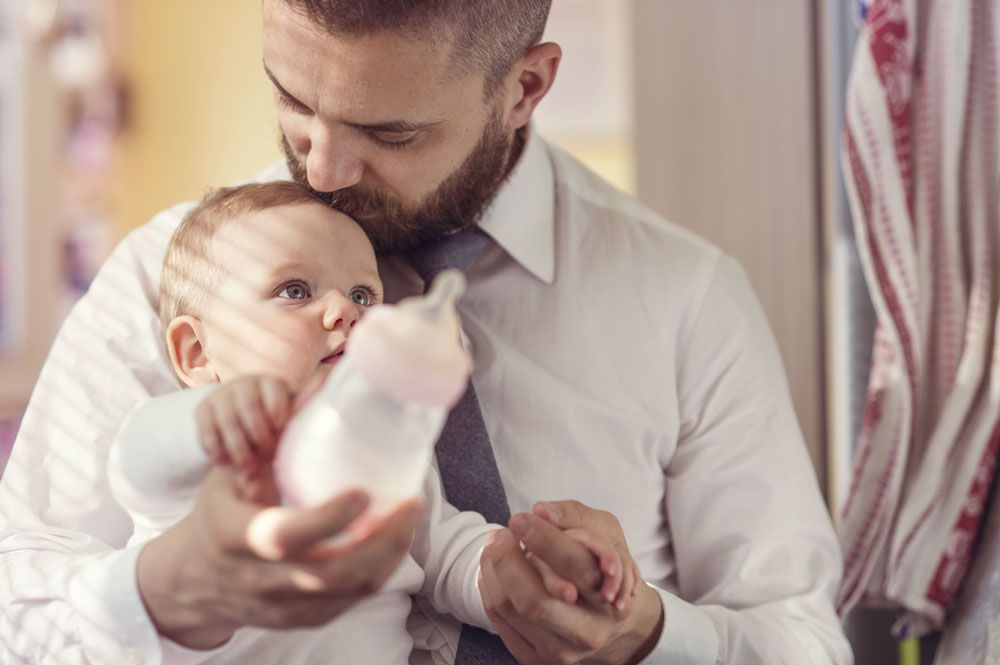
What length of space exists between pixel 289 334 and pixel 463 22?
414 mm

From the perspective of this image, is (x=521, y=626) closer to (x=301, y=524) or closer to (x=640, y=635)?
(x=640, y=635)

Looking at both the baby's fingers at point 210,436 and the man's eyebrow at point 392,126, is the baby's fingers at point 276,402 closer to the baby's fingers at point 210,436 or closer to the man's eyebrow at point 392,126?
the baby's fingers at point 210,436

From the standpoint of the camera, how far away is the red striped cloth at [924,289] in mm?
1510

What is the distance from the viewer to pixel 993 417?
1471 millimetres

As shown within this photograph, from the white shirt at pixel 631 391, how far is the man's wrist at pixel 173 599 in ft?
1.23

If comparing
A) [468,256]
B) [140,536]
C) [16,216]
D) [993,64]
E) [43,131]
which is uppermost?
[993,64]

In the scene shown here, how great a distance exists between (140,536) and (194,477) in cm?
20

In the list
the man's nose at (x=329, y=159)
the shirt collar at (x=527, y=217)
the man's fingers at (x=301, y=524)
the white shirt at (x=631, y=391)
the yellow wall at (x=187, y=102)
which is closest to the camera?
the man's fingers at (x=301, y=524)

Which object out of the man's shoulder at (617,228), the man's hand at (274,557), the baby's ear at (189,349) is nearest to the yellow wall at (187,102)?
the man's shoulder at (617,228)

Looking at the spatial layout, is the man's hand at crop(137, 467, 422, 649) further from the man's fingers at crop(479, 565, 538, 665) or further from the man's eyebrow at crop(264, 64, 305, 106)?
the man's eyebrow at crop(264, 64, 305, 106)

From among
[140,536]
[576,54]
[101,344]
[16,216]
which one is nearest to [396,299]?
[101,344]

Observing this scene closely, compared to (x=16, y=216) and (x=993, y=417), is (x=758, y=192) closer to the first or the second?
(x=993, y=417)

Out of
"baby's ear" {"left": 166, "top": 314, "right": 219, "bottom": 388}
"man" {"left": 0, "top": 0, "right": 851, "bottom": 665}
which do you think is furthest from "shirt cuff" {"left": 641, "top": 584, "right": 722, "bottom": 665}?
"baby's ear" {"left": 166, "top": 314, "right": 219, "bottom": 388}

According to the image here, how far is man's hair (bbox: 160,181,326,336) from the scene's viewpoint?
1135 mm
